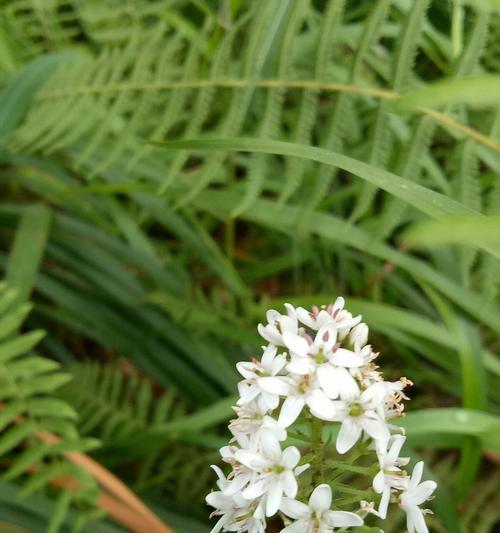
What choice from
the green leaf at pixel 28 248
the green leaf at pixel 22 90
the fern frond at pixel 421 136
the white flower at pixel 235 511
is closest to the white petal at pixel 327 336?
the white flower at pixel 235 511

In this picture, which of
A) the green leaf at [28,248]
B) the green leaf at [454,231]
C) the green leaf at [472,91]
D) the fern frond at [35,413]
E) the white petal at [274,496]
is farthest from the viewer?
the green leaf at [28,248]

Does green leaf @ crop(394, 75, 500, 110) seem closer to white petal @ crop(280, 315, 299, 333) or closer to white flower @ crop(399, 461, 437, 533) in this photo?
white petal @ crop(280, 315, 299, 333)

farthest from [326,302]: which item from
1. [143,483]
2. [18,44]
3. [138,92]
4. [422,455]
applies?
[18,44]

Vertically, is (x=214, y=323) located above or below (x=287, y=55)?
below

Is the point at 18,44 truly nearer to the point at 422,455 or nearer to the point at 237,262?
the point at 237,262

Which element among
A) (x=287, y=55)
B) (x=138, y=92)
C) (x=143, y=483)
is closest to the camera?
(x=287, y=55)

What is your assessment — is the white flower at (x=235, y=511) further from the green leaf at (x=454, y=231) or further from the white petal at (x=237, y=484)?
the green leaf at (x=454, y=231)
